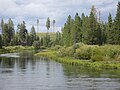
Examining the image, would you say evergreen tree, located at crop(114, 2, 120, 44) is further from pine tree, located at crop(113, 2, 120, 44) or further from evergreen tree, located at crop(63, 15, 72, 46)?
evergreen tree, located at crop(63, 15, 72, 46)

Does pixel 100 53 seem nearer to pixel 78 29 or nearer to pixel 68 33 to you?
pixel 78 29

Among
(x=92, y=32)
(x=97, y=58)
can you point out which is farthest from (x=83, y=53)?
(x=92, y=32)

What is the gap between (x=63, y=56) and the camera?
10806 cm

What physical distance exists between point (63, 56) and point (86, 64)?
3080 cm

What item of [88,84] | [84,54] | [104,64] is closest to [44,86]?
[88,84]

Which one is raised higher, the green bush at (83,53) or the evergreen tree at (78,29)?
the evergreen tree at (78,29)

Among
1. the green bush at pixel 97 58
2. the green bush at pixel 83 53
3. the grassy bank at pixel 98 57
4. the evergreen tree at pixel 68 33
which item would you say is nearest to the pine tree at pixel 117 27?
the grassy bank at pixel 98 57

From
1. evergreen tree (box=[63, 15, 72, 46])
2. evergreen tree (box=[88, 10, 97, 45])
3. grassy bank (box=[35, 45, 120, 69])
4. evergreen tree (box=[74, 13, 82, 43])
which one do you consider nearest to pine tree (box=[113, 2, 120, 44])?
evergreen tree (box=[88, 10, 97, 45])

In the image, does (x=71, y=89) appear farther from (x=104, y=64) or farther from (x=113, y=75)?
(x=104, y=64)

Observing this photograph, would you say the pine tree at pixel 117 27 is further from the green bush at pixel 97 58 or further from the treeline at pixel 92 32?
the green bush at pixel 97 58

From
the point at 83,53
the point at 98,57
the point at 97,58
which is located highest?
the point at 83,53

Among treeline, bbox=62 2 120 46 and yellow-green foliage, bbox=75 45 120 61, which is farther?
treeline, bbox=62 2 120 46

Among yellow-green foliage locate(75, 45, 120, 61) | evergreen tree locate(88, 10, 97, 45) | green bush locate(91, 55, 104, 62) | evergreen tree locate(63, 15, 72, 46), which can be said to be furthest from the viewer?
evergreen tree locate(63, 15, 72, 46)

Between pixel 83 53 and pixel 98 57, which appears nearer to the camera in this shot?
pixel 98 57
